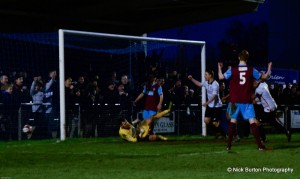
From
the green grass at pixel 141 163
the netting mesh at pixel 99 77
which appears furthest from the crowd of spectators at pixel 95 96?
the green grass at pixel 141 163

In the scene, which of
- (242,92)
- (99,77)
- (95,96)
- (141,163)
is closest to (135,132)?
(95,96)

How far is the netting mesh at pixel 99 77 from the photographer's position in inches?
926

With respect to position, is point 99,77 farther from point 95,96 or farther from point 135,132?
point 135,132

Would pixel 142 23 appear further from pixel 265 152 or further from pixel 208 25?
pixel 265 152

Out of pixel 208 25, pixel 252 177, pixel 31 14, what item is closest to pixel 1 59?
pixel 31 14

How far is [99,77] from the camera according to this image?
2541 cm

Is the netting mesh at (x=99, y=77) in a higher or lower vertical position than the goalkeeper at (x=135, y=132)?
higher

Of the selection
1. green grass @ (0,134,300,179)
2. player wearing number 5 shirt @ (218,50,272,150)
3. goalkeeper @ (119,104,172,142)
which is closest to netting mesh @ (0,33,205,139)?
goalkeeper @ (119,104,172,142)

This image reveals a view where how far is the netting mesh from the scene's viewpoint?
23516 mm

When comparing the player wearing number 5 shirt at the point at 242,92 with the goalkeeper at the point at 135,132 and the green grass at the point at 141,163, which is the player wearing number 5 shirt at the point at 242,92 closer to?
the green grass at the point at 141,163

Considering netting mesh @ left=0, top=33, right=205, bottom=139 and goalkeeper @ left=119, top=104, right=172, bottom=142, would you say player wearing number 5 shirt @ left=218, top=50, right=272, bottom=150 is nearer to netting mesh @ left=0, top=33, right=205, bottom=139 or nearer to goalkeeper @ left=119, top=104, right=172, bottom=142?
goalkeeper @ left=119, top=104, right=172, bottom=142

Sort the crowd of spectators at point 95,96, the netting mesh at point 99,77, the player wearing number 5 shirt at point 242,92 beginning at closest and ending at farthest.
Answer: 1. the player wearing number 5 shirt at point 242,92
2. the crowd of spectators at point 95,96
3. the netting mesh at point 99,77

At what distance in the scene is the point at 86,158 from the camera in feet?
48.0

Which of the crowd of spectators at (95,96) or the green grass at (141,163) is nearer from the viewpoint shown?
the green grass at (141,163)
